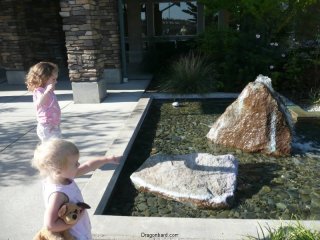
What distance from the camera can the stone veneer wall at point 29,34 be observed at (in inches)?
410

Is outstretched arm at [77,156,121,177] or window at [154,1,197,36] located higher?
window at [154,1,197,36]

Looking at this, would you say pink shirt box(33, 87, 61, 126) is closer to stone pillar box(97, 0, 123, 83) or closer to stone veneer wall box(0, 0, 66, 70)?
stone pillar box(97, 0, 123, 83)

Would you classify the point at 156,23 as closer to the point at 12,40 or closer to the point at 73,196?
the point at 12,40

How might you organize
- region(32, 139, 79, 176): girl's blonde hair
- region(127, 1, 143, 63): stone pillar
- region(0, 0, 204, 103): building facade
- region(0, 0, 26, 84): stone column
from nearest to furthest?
1. region(32, 139, 79, 176): girl's blonde hair
2. region(0, 0, 204, 103): building facade
3. region(0, 0, 26, 84): stone column
4. region(127, 1, 143, 63): stone pillar

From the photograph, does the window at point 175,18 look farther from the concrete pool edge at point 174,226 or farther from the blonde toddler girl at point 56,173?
the blonde toddler girl at point 56,173

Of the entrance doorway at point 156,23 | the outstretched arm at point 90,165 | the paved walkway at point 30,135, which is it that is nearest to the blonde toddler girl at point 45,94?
the paved walkway at point 30,135

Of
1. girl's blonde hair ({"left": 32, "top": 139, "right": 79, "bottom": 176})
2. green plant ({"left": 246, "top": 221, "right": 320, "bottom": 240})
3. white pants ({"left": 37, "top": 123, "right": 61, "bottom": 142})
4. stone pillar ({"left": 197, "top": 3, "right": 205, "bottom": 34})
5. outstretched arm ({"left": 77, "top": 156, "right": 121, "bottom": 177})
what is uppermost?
stone pillar ({"left": 197, "top": 3, "right": 205, "bottom": 34})

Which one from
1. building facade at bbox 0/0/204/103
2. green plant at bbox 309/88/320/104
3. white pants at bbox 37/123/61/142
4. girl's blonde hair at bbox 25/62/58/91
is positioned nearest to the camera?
girl's blonde hair at bbox 25/62/58/91

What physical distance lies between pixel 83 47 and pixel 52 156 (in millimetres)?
6315

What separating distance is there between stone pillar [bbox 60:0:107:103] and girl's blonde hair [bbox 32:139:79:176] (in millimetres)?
6156

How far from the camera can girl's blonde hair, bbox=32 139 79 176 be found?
7.23 feet

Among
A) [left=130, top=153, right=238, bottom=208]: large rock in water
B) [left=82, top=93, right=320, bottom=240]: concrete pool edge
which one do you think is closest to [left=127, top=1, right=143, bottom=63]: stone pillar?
[left=130, top=153, right=238, bottom=208]: large rock in water

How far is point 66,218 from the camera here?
2.24 meters

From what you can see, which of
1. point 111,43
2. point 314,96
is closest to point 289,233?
point 314,96
